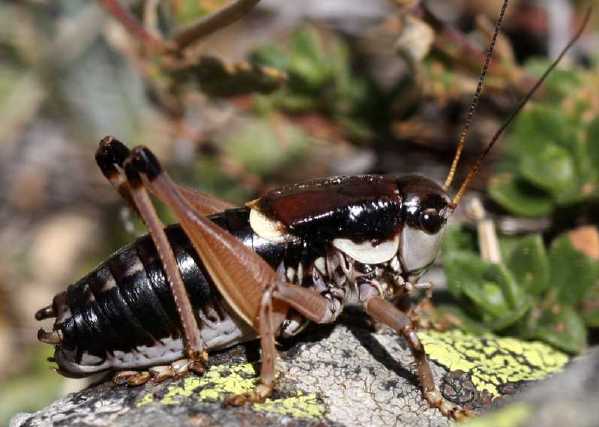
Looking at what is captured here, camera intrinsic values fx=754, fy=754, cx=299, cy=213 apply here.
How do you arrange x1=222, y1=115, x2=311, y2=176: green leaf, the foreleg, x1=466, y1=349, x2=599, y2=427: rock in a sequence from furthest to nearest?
x1=222, y1=115, x2=311, y2=176: green leaf → the foreleg → x1=466, y1=349, x2=599, y2=427: rock

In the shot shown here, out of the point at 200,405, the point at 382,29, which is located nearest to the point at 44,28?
the point at 382,29

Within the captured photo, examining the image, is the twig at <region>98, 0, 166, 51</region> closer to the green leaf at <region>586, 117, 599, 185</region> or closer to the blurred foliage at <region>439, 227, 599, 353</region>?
the blurred foliage at <region>439, 227, 599, 353</region>

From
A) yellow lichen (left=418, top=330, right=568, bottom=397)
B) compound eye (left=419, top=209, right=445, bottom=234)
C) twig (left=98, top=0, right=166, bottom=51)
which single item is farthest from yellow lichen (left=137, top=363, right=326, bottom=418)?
twig (left=98, top=0, right=166, bottom=51)

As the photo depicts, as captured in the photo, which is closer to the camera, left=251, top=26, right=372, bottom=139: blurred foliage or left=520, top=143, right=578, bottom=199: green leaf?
left=520, top=143, right=578, bottom=199: green leaf

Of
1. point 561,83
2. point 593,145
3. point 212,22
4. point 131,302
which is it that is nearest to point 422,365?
point 131,302

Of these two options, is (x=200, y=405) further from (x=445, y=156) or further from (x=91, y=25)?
(x=91, y=25)

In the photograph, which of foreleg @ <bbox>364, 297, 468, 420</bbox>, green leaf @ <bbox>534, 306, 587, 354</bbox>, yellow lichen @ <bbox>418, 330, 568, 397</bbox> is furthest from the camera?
green leaf @ <bbox>534, 306, 587, 354</bbox>

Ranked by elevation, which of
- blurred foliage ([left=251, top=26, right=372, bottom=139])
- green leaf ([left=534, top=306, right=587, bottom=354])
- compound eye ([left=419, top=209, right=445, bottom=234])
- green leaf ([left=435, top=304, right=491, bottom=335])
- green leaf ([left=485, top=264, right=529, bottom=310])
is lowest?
green leaf ([left=534, top=306, right=587, bottom=354])

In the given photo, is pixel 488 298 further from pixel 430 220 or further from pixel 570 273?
pixel 430 220
